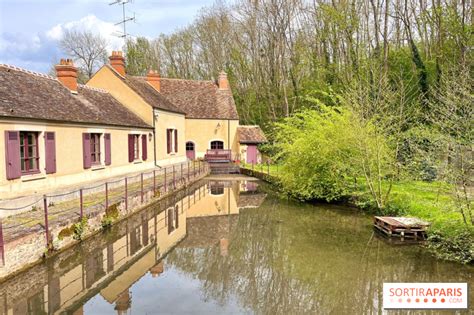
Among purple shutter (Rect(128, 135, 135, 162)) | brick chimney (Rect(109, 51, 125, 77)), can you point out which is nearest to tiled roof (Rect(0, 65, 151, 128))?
purple shutter (Rect(128, 135, 135, 162))

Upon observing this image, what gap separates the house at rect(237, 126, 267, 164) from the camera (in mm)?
31866

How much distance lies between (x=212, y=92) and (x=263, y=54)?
6213 mm

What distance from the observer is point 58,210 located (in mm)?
11078

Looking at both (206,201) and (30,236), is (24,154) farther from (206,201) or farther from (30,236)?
(206,201)

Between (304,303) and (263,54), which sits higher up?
(263,54)

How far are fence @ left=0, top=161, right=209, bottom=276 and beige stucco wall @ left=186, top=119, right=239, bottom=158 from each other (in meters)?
13.1

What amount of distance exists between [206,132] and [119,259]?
75.5 feet

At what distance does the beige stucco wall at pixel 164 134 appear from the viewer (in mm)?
23578

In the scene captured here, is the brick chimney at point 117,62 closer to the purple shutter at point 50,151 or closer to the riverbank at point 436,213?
the purple shutter at point 50,151

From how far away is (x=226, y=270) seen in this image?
872 centimetres

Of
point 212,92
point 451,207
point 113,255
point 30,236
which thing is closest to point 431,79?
point 451,207

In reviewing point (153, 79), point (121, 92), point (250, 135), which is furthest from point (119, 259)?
point (250, 135)

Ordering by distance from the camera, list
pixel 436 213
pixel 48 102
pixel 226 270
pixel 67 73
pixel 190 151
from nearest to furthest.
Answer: pixel 226 270, pixel 436 213, pixel 48 102, pixel 67 73, pixel 190 151

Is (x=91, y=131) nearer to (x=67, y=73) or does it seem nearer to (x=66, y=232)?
(x=67, y=73)
